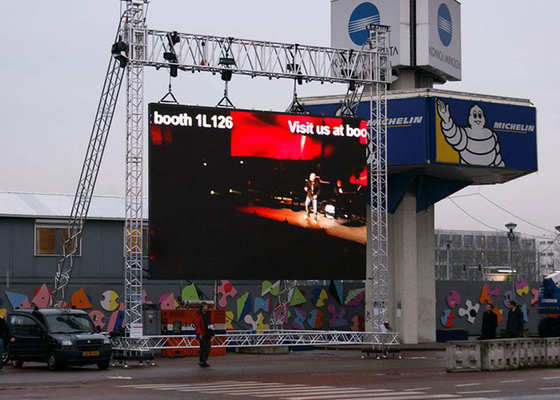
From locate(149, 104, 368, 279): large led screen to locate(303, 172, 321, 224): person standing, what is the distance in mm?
33

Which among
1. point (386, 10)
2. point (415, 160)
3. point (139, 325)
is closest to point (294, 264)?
point (139, 325)

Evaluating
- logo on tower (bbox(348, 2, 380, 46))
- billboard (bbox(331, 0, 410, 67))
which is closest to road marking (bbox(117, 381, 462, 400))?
billboard (bbox(331, 0, 410, 67))

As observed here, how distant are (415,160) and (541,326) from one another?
8543 mm

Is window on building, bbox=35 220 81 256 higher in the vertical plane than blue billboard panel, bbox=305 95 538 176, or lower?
lower

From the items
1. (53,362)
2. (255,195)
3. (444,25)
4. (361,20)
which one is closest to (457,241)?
(444,25)

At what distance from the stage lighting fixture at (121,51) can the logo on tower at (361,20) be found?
1729 centimetres

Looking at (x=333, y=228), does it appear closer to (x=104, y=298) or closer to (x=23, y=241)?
(x=104, y=298)

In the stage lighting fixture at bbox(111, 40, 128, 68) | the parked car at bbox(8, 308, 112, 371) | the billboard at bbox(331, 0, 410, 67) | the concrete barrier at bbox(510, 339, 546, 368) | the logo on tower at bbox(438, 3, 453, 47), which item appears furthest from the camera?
the logo on tower at bbox(438, 3, 453, 47)

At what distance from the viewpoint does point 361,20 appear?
47875mm

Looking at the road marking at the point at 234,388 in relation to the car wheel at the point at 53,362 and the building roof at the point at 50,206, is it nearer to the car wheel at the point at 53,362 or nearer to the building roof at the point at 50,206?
the car wheel at the point at 53,362

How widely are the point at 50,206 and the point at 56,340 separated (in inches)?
883

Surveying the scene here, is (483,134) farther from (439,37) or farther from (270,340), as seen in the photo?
(270,340)

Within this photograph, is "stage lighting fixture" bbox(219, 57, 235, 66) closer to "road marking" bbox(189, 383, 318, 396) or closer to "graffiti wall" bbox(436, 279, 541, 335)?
"road marking" bbox(189, 383, 318, 396)

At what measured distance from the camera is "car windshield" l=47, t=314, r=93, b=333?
29734 millimetres
